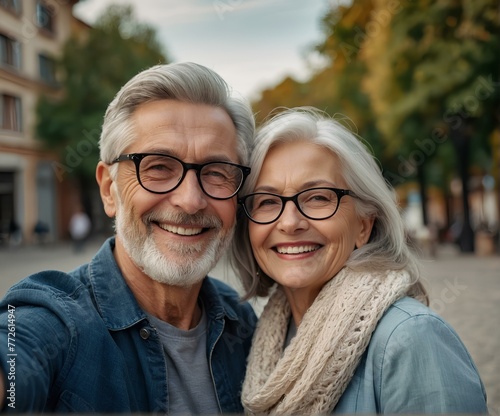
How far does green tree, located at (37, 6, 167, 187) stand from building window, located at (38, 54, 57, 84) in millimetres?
365

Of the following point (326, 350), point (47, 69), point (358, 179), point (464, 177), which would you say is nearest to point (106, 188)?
point (358, 179)

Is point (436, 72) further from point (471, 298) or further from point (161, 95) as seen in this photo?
point (161, 95)

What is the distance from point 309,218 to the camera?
2262 millimetres

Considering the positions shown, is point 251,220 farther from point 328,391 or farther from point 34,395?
point 34,395

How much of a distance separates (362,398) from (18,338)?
1159 mm

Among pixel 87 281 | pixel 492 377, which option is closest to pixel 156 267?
pixel 87 281

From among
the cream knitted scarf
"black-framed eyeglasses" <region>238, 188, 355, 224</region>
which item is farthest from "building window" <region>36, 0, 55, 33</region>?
the cream knitted scarf

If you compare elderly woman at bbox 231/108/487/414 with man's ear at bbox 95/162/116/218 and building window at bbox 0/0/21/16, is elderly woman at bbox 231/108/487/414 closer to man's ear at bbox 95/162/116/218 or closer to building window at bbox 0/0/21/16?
man's ear at bbox 95/162/116/218

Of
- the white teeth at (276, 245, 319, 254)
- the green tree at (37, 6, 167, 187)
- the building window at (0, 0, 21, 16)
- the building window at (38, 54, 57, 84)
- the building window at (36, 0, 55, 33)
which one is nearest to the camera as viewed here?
the white teeth at (276, 245, 319, 254)

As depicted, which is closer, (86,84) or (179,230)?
(179,230)

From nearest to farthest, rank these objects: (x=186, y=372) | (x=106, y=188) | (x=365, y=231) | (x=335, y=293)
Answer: (x=335, y=293), (x=186, y=372), (x=365, y=231), (x=106, y=188)

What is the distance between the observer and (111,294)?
2.14 meters

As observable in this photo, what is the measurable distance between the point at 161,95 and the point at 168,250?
66 centimetres

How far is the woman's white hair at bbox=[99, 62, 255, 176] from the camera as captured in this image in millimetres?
2256
